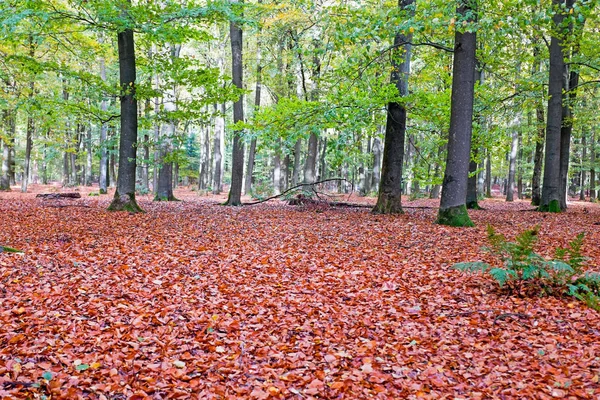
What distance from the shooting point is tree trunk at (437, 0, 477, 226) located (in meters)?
8.92

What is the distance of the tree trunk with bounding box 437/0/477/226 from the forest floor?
1770 millimetres

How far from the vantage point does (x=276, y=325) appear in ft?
13.7

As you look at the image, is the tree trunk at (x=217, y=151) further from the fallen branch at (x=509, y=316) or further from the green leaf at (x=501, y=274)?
the fallen branch at (x=509, y=316)

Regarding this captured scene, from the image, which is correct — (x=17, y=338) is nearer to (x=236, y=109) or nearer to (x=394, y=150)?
(x=394, y=150)

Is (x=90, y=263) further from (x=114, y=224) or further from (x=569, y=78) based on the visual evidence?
(x=569, y=78)

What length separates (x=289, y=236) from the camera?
8.53 metres

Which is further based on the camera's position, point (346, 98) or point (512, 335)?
point (346, 98)

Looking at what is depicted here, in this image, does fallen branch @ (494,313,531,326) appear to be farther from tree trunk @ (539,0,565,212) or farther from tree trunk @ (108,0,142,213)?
tree trunk @ (539,0,565,212)

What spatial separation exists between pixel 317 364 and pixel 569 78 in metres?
16.1

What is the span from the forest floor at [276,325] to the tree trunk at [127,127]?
3.56 metres

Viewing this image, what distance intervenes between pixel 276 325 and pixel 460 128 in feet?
22.8

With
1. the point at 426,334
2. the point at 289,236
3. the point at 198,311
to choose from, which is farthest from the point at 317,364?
the point at 289,236

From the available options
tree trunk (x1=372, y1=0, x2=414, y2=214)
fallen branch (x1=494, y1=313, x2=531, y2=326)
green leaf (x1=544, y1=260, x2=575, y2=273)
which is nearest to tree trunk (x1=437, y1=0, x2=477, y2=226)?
tree trunk (x1=372, y1=0, x2=414, y2=214)

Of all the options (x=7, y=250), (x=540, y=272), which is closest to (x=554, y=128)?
(x=540, y=272)
